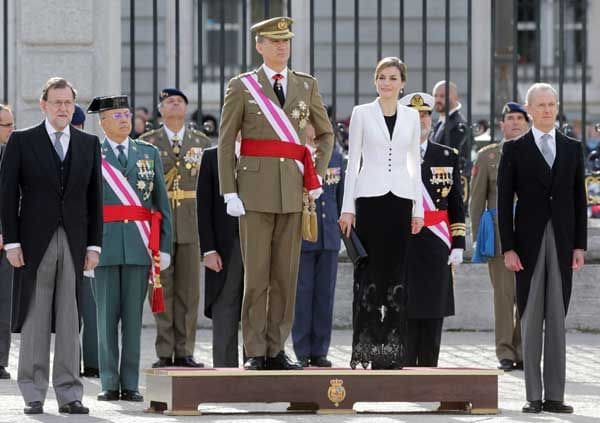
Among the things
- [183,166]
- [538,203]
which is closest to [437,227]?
[538,203]

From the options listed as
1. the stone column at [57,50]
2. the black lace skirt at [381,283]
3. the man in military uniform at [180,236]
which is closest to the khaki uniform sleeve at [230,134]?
the black lace skirt at [381,283]

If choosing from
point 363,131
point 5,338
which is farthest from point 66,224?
point 5,338

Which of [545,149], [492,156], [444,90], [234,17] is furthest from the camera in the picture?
[234,17]

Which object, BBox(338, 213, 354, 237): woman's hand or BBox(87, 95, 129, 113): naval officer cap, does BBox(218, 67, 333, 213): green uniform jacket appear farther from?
BBox(87, 95, 129, 113): naval officer cap

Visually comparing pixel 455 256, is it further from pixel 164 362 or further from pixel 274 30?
pixel 274 30

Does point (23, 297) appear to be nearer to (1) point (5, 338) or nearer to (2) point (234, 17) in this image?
(1) point (5, 338)

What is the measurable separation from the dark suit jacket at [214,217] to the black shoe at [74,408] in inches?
65.4

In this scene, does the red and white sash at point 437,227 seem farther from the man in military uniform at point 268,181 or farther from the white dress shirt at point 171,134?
the white dress shirt at point 171,134

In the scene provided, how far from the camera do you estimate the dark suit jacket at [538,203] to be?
9555 mm

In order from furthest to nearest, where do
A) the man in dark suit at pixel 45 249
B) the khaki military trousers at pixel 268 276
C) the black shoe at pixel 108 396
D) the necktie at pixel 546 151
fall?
the black shoe at pixel 108 396, the necktie at pixel 546 151, the man in dark suit at pixel 45 249, the khaki military trousers at pixel 268 276

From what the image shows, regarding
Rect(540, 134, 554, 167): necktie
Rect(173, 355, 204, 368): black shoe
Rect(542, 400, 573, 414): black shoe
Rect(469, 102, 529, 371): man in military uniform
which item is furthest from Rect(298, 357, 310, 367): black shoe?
Rect(540, 134, 554, 167): necktie

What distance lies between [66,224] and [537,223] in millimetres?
2413

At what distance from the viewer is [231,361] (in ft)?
36.2

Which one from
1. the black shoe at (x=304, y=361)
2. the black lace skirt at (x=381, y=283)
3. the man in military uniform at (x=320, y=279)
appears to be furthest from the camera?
the man in military uniform at (x=320, y=279)
